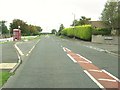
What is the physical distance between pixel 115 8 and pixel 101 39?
12.2 meters

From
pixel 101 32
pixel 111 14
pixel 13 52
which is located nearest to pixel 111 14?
pixel 111 14

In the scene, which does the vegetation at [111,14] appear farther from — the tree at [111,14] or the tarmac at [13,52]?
the tarmac at [13,52]

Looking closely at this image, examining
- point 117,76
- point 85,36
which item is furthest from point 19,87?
point 85,36

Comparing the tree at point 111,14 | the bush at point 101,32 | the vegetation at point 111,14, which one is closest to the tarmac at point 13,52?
the bush at point 101,32

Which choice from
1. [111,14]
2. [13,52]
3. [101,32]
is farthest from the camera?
[111,14]

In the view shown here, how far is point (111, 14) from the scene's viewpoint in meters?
74.1

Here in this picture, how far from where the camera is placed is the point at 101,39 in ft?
210

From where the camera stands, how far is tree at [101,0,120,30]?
70.9 metres

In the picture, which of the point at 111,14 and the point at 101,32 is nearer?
the point at 101,32

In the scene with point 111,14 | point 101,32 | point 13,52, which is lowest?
point 13,52

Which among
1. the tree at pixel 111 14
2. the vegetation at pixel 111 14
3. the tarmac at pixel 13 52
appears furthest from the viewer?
the tree at pixel 111 14

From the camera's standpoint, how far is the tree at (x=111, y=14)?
70906mm

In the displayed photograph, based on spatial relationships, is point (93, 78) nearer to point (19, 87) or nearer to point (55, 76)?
point (55, 76)

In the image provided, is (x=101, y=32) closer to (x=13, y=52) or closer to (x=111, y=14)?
(x=111, y=14)
